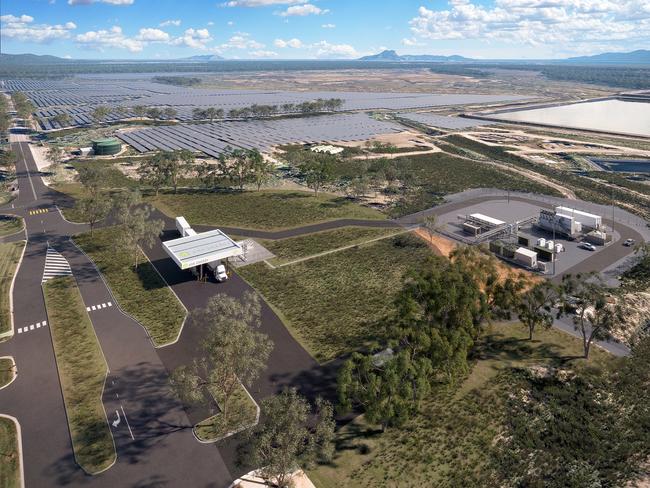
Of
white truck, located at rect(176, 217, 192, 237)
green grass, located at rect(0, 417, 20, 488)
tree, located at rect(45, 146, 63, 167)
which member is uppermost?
tree, located at rect(45, 146, 63, 167)

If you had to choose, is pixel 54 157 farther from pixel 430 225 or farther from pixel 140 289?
pixel 430 225

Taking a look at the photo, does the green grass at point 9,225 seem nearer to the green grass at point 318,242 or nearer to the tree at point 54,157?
the tree at point 54,157

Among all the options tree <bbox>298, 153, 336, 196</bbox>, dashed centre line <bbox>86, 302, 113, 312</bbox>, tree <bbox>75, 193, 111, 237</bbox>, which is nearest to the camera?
dashed centre line <bbox>86, 302, 113, 312</bbox>

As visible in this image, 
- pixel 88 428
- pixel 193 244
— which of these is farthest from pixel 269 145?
pixel 88 428

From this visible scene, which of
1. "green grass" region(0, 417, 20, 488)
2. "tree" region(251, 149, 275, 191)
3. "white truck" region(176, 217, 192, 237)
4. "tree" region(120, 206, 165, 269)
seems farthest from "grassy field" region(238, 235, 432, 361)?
"tree" region(251, 149, 275, 191)

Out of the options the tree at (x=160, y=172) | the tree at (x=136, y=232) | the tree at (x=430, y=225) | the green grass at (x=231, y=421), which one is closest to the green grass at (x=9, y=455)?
the green grass at (x=231, y=421)

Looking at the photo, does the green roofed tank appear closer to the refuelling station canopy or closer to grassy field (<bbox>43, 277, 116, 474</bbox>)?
grassy field (<bbox>43, 277, 116, 474</bbox>)

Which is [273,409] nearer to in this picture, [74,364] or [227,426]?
[227,426]
